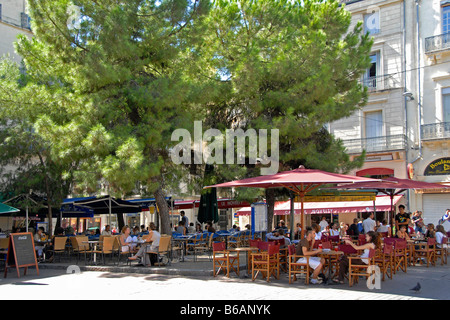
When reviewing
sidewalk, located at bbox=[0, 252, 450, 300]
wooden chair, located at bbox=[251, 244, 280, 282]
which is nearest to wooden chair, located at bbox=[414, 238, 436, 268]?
sidewalk, located at bbox=[0, 252, 450, 300]

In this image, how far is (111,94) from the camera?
14.2 m

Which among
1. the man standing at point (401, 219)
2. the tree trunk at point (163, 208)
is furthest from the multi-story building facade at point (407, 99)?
the tree trunk at point (163, 208)

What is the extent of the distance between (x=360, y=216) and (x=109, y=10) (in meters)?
20.8

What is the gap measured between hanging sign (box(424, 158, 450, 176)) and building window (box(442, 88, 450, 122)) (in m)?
2.27

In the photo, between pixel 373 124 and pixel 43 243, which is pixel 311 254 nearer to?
pixel 43 243

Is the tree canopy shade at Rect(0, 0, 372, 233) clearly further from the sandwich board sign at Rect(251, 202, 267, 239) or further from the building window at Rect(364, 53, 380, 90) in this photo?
the building window at Rect(364, 53, 380, 90)

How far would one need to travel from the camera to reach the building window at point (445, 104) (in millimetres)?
24547

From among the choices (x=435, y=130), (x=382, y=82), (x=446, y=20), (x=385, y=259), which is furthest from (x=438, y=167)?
(x=385, y=259)

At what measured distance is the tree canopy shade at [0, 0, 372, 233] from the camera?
13.5 m

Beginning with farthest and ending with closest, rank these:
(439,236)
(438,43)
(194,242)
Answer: (438,43)
(194,242)
(439,236)

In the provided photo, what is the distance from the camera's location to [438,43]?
24.7 metres

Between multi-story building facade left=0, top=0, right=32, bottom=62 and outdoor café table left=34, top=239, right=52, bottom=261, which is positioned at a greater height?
multi-story building facade left=0, top=0, right=32, bottom=62

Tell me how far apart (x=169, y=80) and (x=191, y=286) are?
22.2 ft

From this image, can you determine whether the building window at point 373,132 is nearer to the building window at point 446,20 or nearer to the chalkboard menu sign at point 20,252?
the building window at point 446,20
